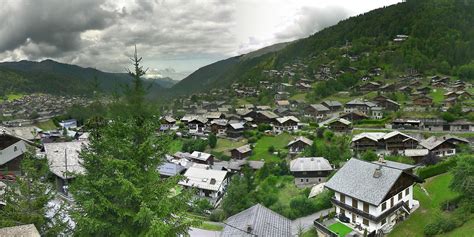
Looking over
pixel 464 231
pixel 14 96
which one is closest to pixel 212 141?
pixel 464 231

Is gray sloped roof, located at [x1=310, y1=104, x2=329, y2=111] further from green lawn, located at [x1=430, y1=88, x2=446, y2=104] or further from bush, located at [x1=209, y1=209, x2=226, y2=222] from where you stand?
bush, located at [x1=209, y1=209, x2=226, y2=222]

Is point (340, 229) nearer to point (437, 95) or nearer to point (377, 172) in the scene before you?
point (377, 172)

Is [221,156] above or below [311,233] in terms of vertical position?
below

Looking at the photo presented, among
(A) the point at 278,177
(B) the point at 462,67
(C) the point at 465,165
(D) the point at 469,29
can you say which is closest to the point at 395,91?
(B) the point at 462,67

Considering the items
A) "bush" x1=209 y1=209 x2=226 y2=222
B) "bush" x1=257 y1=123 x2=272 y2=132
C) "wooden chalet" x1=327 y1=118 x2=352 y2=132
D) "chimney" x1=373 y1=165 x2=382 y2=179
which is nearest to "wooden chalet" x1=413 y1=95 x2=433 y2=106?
"wooden chalet" x1=327 y1=118 x2=352 y2=132

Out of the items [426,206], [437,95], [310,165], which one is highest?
[437,95]

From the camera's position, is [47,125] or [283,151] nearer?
[283,151]

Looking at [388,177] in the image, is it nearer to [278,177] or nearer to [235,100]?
[278,177]
